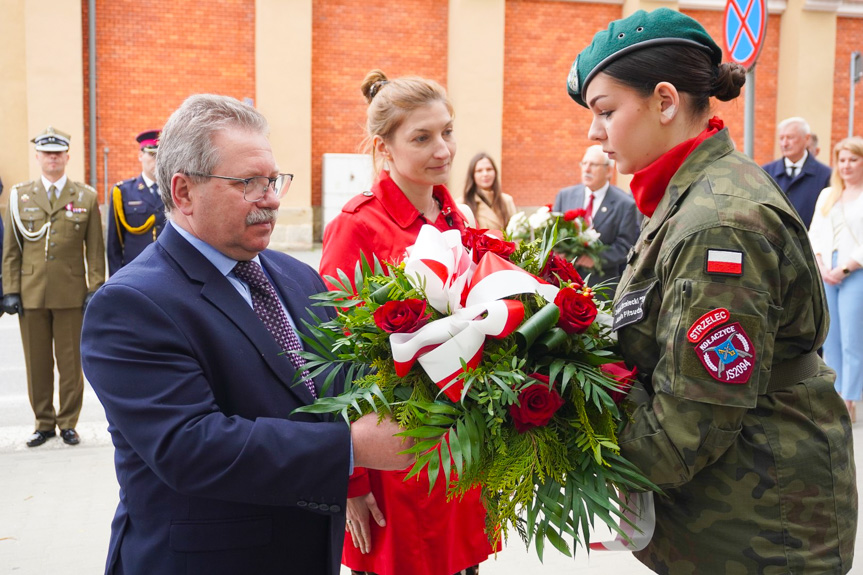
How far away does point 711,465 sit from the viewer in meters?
1.91

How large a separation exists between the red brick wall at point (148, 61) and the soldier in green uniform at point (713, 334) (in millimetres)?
15780

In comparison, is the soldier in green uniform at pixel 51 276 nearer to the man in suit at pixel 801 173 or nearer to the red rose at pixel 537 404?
the red rose at pixel 537 404

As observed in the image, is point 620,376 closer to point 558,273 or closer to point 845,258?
point 558,273

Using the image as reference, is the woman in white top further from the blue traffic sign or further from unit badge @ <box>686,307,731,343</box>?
unit badge @ <box>686,307,731,343</box>

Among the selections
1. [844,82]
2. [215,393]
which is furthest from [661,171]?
[844,82]

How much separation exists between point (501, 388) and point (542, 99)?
1742 centimetres

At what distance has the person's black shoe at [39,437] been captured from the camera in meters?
6.06

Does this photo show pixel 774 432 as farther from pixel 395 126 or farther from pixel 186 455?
pixel 395 126

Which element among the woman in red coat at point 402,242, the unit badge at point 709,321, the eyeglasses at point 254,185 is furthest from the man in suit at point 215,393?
the unit badge at point 709,321

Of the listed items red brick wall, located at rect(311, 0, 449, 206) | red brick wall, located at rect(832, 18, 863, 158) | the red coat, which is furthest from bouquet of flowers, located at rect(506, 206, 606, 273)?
red brick wall, located at rect(832, 18, 863, 158)

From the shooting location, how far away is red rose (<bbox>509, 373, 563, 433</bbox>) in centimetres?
174

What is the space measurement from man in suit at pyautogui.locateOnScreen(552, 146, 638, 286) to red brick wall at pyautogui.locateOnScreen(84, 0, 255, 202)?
441 inches

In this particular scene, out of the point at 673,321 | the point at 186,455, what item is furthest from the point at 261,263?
the point at 673,321

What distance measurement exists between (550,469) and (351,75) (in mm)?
16738
